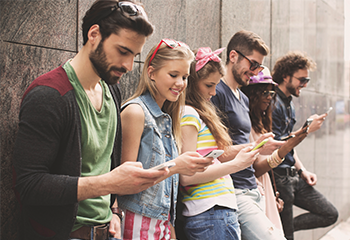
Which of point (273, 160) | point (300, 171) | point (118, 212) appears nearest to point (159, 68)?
point (118, 212)

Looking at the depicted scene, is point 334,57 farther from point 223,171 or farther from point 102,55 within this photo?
point 102,55

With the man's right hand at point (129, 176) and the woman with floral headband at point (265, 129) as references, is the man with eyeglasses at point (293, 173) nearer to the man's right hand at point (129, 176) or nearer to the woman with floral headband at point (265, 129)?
the woman with floral headband at point (265, 129)

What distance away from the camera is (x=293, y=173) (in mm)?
4668

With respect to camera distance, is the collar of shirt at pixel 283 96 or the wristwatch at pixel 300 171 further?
the wristwatch at pixel 300 171

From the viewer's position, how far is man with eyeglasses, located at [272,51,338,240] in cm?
458

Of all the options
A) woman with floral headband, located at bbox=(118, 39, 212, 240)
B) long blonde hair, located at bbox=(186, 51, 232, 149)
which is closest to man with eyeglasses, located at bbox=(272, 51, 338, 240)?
long blonde hair, located at bbox=(186, 51, 232, 149)

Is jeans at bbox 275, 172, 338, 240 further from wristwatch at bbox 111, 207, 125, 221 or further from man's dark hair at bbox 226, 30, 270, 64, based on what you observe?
wristwatch at bbox 111, 207, 125, 221

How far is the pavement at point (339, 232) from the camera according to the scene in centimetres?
787

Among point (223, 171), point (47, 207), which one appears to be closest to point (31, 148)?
point (47, 207)

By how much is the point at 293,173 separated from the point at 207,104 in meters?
2.31

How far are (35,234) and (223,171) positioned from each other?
58.7 inches

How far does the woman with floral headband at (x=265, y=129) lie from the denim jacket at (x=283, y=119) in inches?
14.5

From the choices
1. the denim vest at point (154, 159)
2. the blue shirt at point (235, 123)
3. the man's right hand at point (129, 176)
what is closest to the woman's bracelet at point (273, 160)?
the blue shirt at point (235, 123)

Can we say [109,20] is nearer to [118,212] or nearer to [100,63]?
[100,63]
